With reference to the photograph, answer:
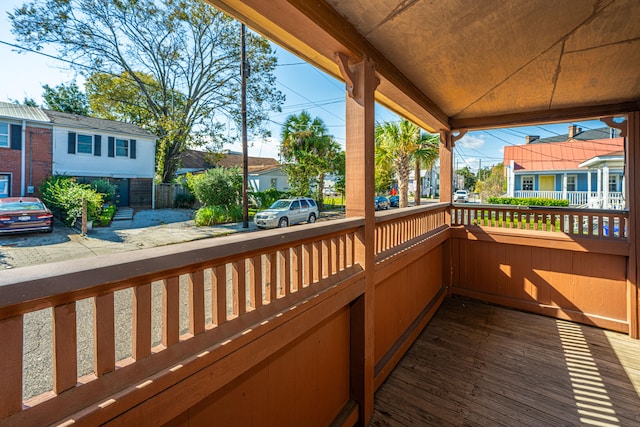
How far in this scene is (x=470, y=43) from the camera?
6.27 ft

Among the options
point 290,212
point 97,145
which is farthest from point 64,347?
point 290,212

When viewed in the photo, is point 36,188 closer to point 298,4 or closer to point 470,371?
point 298,4

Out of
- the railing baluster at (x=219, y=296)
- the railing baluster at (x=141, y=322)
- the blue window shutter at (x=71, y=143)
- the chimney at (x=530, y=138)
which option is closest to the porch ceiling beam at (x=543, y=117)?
the railing baluster at (x=219, y=296)

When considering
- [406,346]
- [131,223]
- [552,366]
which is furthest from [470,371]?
[131,223]

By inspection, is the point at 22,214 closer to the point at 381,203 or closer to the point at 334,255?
the point at 334,255

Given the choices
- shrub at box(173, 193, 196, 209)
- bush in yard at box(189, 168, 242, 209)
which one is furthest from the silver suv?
shrub at box(173, 193, 196, 209)

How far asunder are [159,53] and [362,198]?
1.63 meters

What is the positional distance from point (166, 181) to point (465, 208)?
393 cm

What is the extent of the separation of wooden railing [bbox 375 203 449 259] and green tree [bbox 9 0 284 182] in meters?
1.70

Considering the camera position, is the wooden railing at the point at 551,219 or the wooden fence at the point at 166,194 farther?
the wooden railing at the point at 551,219

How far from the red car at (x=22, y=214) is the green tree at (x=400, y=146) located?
9.77 metres

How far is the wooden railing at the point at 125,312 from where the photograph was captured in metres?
0.64

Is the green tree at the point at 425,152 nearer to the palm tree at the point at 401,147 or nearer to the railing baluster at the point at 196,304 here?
the palm tree at the point at 401,147

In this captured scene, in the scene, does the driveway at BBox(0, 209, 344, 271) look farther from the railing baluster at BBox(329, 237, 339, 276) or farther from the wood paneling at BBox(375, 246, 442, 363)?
the wood paneling at BBox(375, 246, 442, 363)
